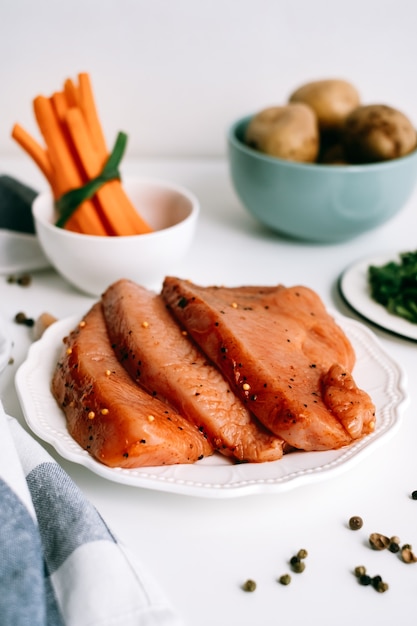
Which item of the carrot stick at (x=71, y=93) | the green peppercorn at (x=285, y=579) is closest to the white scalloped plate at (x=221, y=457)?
the green peppercorn at (x=285, y=579)

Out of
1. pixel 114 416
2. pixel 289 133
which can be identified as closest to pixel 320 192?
pixel 289 133

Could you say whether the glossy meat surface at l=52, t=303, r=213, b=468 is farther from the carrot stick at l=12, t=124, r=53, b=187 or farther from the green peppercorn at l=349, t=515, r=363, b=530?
the carrot stick at l=12, t=124, r=53, b=187

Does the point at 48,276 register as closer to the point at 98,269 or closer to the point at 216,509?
the point at 98,269

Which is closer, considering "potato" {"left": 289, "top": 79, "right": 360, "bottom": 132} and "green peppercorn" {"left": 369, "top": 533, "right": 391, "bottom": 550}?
"green peppercorn" {"left": 369, "top": 533, "right": 391, "bottom": 550}

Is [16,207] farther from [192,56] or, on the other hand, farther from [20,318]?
[192,56]

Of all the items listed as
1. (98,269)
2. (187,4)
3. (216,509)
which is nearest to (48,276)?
(98,269)

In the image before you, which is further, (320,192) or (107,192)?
(320,192)

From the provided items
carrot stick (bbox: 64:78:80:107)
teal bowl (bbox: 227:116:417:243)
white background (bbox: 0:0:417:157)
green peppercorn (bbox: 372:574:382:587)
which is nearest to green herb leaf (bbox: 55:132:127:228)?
carrot stick (bbox: 64:78:80:107)

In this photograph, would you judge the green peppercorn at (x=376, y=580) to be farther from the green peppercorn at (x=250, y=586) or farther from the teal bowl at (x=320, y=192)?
the teal bowl at (x=320, y=192)
